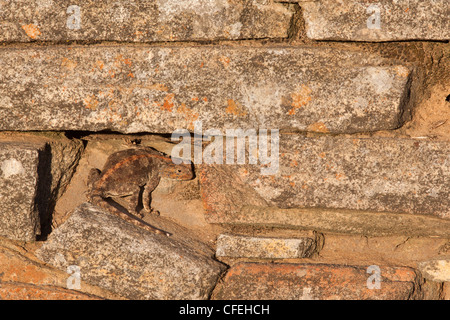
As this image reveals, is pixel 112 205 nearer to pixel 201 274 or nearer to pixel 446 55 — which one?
pixel 201 274

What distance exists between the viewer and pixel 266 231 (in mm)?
2771

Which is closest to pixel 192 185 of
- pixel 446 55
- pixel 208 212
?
pixel 208 212

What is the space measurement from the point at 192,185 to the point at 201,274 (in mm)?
580

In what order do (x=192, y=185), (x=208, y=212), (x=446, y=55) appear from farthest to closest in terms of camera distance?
1. (x=192, y=185)
2. (x=208, y=212)
3. (x=446, y=55)

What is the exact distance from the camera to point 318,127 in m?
2.57

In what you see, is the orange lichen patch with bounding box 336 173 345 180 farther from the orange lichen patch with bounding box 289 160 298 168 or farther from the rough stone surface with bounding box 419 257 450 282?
the rough stone surface with bounding box 419 257 450 282

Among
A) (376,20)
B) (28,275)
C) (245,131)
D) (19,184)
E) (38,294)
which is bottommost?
(38,294)

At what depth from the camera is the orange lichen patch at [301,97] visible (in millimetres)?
2545

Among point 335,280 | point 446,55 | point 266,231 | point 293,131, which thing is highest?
point 446,55

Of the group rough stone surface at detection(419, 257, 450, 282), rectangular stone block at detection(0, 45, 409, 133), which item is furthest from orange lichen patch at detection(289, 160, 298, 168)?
rough stone surface at detection(419, 257, 450, 282)

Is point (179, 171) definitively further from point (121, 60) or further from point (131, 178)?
point (121, 60)

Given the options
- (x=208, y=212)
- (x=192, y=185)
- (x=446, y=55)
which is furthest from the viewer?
(x=192, y=185)

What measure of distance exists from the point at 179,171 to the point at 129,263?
62 centimetres

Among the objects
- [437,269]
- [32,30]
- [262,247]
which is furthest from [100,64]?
[437,269]
